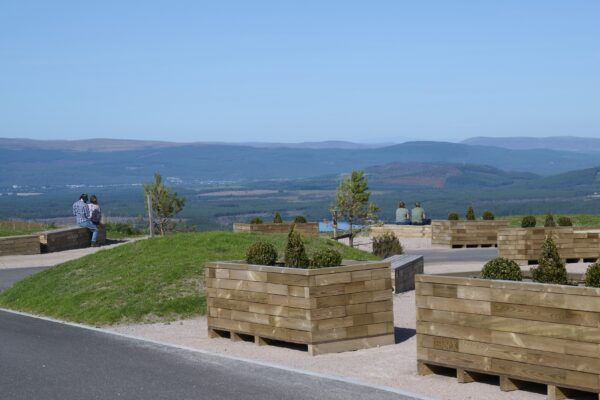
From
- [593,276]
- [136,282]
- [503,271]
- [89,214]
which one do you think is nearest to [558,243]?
[136,282]

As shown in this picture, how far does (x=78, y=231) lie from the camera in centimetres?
3659

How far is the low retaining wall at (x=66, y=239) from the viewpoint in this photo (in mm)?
34781

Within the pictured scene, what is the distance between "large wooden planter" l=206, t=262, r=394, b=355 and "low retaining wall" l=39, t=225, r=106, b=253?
21.7 m

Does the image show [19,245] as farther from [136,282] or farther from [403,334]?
[403,334]

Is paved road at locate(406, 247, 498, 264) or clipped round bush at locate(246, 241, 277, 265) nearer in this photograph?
clipped round bush at locate(246, 241, 277, 265)

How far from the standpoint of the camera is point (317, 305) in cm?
1322

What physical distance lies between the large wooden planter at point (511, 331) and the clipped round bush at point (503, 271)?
41 centimetres

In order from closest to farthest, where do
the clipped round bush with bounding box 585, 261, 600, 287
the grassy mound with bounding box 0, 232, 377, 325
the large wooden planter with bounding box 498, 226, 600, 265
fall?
the clipped round bush with bounding box 585, 261, 600, 287, the grassy mound with bounding box 0, 232, 377, 325, the large wooden planter with bounding box 498, 226, 600, 265

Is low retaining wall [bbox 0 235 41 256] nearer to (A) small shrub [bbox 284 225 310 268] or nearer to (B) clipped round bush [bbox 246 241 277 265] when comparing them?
(B) clipped round bush [bbox 246 241 277 265]

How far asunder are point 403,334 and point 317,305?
2535mm

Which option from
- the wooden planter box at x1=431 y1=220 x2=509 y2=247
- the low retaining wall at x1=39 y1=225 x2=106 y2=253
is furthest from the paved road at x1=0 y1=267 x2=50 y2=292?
the wooden planter box at x1=431 y1=220 x2=509 y2=247

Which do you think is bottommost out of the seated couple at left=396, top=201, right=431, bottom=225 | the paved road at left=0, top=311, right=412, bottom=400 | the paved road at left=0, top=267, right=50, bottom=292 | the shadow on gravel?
the paved road at left=0, top=267, right=50, bottom=292

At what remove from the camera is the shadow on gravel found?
14.7 meters

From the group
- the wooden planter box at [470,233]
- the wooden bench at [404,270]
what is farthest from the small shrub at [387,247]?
the wooden bench at [404,270]
